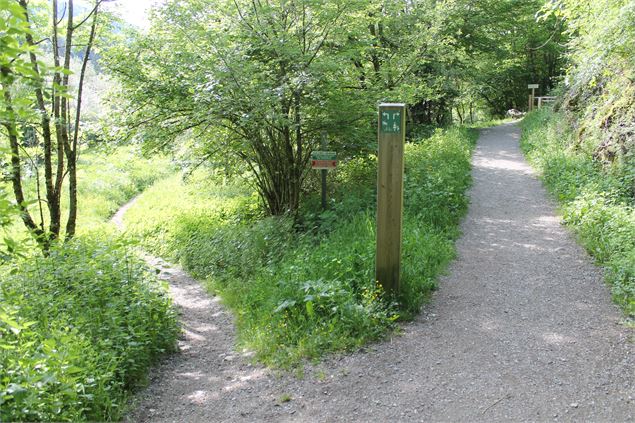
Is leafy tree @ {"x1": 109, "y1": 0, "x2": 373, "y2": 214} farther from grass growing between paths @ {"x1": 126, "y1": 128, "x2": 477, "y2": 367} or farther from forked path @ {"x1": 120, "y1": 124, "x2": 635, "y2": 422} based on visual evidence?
forked path @ {"x1": 120, "y1": 124, "x2": 635, "y2": 422}

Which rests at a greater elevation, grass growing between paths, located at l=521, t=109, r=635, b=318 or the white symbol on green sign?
the white symbol on green sign

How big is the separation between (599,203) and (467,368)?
194 inches

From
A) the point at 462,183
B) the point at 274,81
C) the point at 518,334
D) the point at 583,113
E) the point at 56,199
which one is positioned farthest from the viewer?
the point at 583,113

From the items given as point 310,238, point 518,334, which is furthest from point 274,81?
point 518,334

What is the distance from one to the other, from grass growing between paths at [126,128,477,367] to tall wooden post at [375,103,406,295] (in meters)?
0.25

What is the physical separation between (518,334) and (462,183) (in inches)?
262

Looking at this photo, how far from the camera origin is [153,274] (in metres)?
6.89

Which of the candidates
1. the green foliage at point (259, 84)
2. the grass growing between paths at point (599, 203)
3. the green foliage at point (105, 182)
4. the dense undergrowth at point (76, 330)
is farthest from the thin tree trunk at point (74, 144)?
the grass growing between paths at point (599, 203)

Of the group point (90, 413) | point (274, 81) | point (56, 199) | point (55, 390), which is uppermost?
point (274, 81)

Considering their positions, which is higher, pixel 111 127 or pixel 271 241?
pixel 111 127

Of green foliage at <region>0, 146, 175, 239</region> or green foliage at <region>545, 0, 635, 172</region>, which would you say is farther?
green foliage at <region>0, 146, 175, 239</region>

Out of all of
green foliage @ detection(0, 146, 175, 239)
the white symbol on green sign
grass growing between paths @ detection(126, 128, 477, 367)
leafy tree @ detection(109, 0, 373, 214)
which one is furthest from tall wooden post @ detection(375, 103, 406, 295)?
green foliage @ detection(0, 146, 175, 239)

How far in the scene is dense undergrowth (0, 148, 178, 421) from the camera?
11.6 feet

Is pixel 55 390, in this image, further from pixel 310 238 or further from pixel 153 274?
pixel 310 238
